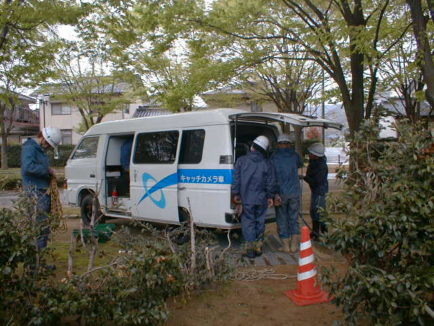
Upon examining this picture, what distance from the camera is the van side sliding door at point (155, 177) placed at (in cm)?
647

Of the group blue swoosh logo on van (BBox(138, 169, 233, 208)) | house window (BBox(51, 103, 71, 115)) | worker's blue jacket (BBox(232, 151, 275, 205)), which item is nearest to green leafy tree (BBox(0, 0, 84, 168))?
blue swoosh logo on van (BBox(138, 169, 233, 208))

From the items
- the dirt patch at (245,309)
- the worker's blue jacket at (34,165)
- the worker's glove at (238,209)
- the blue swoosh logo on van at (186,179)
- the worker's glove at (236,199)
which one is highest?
the worker's blue jacket at (34,165)

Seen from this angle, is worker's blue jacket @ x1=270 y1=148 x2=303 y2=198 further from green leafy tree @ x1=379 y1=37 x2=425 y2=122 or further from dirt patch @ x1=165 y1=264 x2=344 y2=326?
green leafy tree @ x1=379 y1=37 x2=425 y2=122

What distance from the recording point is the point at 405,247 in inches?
103

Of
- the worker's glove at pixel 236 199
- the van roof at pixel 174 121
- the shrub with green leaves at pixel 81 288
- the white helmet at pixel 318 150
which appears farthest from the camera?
the white helmet at pixel 318 150

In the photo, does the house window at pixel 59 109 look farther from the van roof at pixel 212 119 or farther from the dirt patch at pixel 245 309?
the dirt patch at pixel 245 309

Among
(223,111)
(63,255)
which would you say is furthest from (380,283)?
(63,255)

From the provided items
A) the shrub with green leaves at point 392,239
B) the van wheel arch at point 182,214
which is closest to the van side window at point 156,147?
the van wheel arch at point 182,214

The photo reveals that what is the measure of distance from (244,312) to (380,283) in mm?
1540

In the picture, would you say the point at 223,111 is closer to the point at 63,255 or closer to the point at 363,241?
the point at 63,255

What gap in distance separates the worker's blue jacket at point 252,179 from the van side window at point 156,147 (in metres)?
1.38

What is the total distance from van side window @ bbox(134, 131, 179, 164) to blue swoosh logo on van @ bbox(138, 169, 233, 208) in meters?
0.30

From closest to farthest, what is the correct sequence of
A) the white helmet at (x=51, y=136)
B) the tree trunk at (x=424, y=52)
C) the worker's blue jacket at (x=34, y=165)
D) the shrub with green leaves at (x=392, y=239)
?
the shrub with green leaves at (x=392, y=239) < the tree trunk at (x=424, y=52) < the worker's blue jacket at (x=34, y=165) < the white helmet at (x=51, y=136)

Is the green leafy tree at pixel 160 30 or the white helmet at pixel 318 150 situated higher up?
the green leafy tree at pixel 160 30
